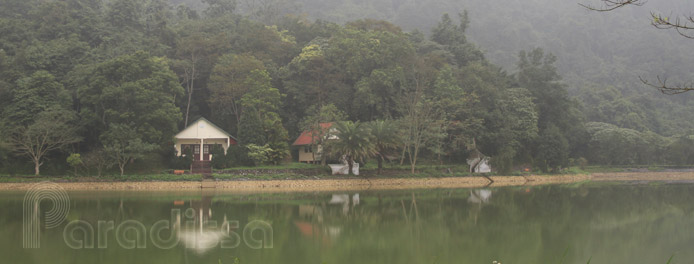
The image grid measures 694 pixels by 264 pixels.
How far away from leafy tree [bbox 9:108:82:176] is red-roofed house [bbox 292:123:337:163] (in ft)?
46.7

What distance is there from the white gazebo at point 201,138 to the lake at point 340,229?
412 inches

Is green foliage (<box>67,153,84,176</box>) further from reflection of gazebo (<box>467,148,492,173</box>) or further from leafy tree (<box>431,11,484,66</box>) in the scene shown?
leafy tree (<box>431,11,484,66</box>)

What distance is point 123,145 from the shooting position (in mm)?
30281

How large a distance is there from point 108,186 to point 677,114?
62.2m

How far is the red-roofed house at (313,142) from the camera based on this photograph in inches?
1358

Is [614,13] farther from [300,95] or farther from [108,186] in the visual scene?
[108,186]

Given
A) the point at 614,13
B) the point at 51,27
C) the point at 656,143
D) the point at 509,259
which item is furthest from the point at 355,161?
the point at 614,13

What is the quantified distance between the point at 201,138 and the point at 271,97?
217 inches

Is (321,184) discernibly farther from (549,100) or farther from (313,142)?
(549,100)

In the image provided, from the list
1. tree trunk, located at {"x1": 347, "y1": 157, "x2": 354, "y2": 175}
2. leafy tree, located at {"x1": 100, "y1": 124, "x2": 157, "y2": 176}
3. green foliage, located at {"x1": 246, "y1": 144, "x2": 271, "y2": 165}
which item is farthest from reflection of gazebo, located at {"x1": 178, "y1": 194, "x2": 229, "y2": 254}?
tree trunk, located at {"x1": 347, "y1": 157, "x2": 354, "y2": 175}

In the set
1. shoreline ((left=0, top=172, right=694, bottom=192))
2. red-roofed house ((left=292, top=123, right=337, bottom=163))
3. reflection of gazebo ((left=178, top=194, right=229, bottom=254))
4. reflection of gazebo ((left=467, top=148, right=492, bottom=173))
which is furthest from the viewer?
reflection of gazebo ((left=467, top=148, right=492, bottom=173))

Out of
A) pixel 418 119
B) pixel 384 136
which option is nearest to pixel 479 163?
pixel 418 119

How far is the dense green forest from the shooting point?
103 feet

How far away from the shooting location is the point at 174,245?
13.1 meters
